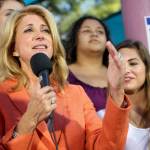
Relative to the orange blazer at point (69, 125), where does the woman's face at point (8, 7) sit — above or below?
above

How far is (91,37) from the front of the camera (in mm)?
4027

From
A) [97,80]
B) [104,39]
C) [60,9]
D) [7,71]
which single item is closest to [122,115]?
[7,71]

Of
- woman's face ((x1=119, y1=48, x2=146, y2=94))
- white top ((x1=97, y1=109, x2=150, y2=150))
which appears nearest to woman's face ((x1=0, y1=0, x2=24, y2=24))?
woman's face ((x1=119, y1=48, x2=146, y2=94))

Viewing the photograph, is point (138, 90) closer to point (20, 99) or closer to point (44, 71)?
point (20, 99)

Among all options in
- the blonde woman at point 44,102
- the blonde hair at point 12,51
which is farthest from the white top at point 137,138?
the blonde hair at point 12,51

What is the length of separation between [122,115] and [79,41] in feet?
6.09

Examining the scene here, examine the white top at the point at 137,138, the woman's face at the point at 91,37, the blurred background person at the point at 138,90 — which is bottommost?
the white top at the point at 137,138

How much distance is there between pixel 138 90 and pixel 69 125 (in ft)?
2.82

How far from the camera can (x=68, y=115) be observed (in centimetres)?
252

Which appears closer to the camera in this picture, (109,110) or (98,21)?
(109,110)

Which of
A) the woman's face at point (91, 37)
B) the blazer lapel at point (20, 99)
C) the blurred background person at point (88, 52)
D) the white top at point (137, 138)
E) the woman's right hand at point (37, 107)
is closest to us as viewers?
the woman's right hand at point (37, 107)

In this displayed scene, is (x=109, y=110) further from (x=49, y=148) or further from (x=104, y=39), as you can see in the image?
(x=104, y=39)

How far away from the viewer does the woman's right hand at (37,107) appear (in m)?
1.99

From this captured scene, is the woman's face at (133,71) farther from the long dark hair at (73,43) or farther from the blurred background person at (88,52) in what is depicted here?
the long dark hair at (73,43)
